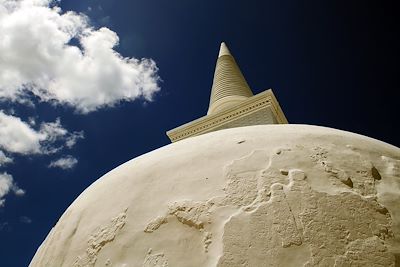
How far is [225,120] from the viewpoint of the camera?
33.6 feet

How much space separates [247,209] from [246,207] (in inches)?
0.5

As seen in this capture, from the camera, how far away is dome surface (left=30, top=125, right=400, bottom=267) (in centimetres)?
151

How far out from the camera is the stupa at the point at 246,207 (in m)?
1.51

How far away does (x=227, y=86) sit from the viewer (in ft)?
39.6

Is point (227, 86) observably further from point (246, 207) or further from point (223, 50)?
point (246, 207)

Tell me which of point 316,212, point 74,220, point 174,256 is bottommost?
point 316,212

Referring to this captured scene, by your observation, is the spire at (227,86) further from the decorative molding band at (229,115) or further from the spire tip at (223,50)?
the decorative molding band at (229,115)

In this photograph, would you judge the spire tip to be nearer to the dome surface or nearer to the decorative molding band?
the decorative molding band

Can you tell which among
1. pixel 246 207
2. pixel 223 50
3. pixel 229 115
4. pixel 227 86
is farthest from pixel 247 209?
pixel 223 50

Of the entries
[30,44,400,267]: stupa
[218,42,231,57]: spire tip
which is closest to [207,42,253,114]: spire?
[218,42,231,57]: spire tip

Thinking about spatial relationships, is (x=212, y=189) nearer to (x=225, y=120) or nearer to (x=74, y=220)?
(x=74, y=220)

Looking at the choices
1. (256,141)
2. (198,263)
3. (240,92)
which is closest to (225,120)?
(240,92)

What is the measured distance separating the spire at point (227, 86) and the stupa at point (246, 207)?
851 centimetres

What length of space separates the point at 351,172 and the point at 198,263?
89 centimetres
